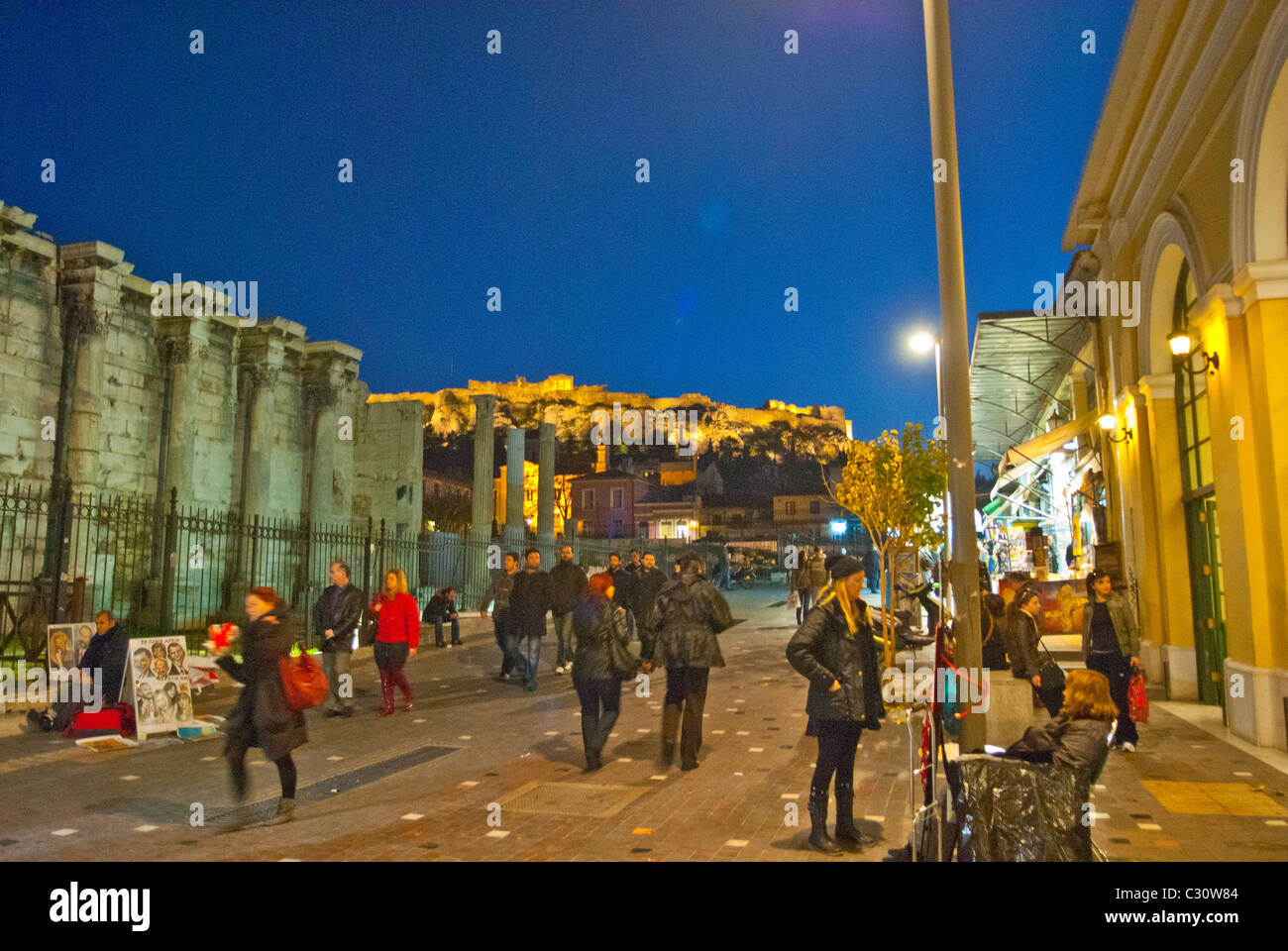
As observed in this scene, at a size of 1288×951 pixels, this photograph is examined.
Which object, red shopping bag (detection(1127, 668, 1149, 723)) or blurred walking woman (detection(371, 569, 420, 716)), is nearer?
red shopping bag (detection(1127, 668, 1149, 723))

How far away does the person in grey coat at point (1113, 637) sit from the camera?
8203mm

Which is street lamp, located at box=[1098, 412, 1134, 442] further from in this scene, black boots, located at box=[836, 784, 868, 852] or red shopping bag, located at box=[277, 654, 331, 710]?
red shopping bag, located at box=[277, 654, 331, 710]

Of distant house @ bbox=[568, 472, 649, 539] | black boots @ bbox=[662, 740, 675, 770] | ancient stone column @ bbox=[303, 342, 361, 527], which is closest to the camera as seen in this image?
black boots @ bbox=[662, 740, 675, 770]

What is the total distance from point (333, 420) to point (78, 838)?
814 inches

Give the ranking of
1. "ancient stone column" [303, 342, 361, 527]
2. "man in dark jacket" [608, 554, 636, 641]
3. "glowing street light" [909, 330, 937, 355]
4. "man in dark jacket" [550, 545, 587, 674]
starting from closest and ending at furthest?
1. "man in dark jacket" [550, 545, 587, 674]
2. "man in dark jacket" [608, 554, 636, 641]
3. "glowing street light" [909, 330, 937, 355]
4. "ancient stone column" [303, 342, 361, 527]

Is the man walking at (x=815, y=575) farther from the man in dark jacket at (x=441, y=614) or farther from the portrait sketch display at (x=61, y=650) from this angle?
the portrait sketch display at (x=61, y=650)

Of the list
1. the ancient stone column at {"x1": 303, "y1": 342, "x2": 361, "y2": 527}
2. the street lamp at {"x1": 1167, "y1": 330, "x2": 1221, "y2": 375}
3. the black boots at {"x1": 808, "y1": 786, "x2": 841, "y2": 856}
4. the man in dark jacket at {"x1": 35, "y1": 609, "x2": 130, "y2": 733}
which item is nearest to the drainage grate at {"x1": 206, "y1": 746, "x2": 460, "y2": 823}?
the man in dark jacket at {"x1": 35, "y1": 609, "x2": 130, "y2": 733}

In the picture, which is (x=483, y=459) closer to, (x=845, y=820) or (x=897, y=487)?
(x=897, y=487)

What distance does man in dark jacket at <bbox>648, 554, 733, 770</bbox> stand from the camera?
7547 mm

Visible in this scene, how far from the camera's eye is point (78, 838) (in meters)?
5.59

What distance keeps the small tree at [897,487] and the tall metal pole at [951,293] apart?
9.93 meters

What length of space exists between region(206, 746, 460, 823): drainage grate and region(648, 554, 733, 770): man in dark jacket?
7.47 ft
